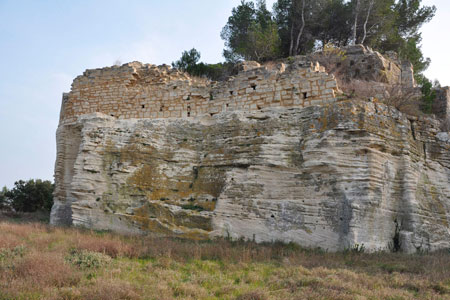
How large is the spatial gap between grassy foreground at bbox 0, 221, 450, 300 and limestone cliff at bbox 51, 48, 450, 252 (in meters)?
0.79

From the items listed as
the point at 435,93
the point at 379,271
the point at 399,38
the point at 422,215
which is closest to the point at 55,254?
the point at 379,271

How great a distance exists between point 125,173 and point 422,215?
7625 millimetres

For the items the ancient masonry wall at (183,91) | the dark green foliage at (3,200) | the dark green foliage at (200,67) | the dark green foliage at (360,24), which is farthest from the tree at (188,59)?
the dark green foliage at (3,200)

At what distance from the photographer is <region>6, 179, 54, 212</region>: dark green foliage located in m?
19.1

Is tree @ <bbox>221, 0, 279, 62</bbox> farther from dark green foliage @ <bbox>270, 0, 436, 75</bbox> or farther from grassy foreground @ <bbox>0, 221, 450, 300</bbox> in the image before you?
grassy foreground @ <bbox>0, 221, 450, 300</bbox>

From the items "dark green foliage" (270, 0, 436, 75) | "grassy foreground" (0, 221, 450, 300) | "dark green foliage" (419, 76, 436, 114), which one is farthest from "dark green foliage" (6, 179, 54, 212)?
"dark green foliage" (419, 76, 436, 114)

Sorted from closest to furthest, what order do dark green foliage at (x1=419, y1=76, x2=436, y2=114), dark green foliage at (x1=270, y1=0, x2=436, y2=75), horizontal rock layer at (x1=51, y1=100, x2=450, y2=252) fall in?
horizontal rock layer at (x1=51, y1=100, x2=450, y2=252) → dark green foliage at (x1=419, y1=76, x2=436, y2=114) → dark green foliage at (x1=270, y1=0, x2=436, y2=75)

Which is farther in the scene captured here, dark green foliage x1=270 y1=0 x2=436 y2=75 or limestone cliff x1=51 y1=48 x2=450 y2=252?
dark green foliage x1=270 y1=0 x2=436 y2=75

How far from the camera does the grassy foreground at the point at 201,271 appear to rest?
5086 mm

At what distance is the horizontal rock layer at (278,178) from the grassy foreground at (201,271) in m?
0.82

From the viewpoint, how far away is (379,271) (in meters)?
6.35

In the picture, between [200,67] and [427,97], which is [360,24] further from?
[427,97]

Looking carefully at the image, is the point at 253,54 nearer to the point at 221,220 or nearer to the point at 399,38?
the point at 399,38

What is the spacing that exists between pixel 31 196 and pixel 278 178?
49.6 ft
